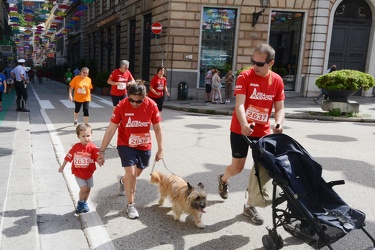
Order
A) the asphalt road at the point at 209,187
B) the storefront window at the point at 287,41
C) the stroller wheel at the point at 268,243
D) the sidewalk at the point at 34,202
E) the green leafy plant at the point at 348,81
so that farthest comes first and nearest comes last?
the storefront window at the point at 287,41, the green leafy plant at the point at 348,81, the asphalt road at the point at 209,187, the sidewalk at the point at 34,202, the stroller wheel at the point at 268,243

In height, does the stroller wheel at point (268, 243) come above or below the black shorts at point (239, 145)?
below

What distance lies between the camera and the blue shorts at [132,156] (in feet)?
13.1

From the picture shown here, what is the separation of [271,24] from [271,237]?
60.8ft

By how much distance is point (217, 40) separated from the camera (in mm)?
19875

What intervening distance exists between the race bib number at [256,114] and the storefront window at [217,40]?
636 inches

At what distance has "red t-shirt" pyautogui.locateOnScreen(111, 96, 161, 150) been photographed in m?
3.97

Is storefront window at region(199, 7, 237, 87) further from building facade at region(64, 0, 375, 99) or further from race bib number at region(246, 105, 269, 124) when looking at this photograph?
race bib number at region(246, 105, 269, 124)

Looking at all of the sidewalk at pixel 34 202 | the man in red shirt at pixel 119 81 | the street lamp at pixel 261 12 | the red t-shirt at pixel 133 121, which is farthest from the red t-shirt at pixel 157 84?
the street lamp at pixel 261 12

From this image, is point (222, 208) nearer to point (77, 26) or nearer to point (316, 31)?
point (316, 31)

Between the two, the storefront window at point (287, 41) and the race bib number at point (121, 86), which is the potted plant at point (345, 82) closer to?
the storefront window at point (287, 41)

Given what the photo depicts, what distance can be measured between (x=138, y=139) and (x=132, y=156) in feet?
0.69

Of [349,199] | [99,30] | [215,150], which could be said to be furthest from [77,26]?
[349,199]

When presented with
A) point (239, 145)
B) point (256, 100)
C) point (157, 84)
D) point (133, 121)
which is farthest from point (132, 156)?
point (157, 84)

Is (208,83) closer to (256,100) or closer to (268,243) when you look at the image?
(256,100)
